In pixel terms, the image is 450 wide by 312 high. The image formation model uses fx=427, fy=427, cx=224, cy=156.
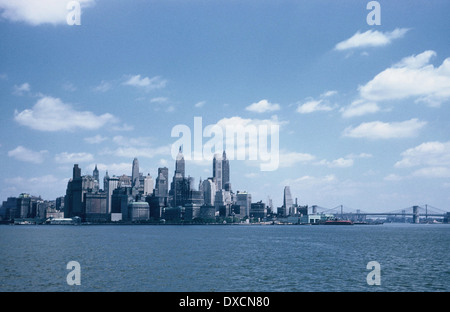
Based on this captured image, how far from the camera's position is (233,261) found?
216ft

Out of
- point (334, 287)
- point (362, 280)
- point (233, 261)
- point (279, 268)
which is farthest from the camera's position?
point (233, 261)

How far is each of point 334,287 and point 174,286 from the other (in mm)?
16120

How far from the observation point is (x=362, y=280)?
4709 centimetres
